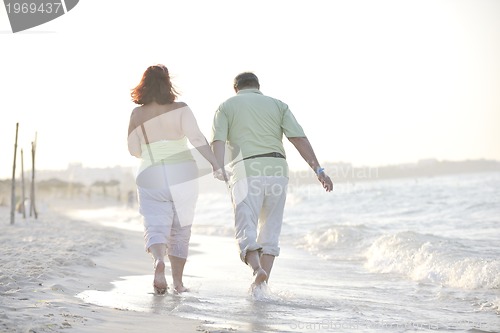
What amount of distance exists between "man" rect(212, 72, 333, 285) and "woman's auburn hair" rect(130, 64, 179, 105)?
0.46 meters

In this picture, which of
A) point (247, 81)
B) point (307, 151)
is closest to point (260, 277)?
point (307, 151)

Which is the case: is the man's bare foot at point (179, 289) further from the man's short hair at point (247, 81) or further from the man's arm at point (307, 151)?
the man's short hair at point (247, 81)

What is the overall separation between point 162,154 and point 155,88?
53 cm

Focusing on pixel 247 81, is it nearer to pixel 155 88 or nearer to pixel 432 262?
pixel 155 88

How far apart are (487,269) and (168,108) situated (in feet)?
13.0

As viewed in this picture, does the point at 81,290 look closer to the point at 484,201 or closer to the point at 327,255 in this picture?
the point at 327,255

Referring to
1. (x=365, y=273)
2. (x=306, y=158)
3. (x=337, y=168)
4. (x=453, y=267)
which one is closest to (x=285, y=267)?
(x=365, y=273)

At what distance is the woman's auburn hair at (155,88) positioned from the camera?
195 inches

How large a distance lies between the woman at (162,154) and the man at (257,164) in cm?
23

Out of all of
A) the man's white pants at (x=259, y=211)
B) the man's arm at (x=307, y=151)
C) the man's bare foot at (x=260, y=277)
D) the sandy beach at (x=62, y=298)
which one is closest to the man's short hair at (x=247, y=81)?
the man's arm at (x=307, y=151)

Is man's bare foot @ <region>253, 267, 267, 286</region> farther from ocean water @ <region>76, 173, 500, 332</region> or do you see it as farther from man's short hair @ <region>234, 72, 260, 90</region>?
man's short hair @ <region>234, 72, 260, 90</region>

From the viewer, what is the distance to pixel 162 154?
5008 mm

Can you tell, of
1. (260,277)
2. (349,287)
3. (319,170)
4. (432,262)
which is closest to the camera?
(260,277)

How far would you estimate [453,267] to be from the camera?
728 cm
